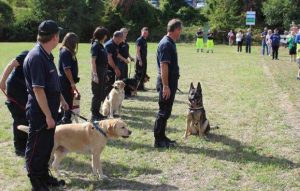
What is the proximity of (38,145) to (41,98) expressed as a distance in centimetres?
65

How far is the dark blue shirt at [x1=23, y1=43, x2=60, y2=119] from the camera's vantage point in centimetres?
481

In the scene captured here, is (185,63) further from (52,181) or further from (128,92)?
(52,181)

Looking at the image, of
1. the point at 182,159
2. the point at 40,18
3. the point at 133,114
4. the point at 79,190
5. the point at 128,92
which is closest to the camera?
the point at 79,190

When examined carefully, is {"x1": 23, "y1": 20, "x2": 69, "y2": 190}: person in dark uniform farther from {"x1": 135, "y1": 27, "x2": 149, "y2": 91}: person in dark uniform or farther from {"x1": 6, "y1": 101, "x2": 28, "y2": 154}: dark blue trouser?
{"x1": 135, "y1": 27, "x2": 149, "y2": 91}: person in dark uniform

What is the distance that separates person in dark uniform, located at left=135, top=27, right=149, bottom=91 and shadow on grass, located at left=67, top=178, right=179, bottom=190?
25.3ft

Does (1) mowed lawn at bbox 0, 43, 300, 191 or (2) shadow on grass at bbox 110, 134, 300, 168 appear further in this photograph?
(2) shadow on grass at bbox 110, 134, 300, 168

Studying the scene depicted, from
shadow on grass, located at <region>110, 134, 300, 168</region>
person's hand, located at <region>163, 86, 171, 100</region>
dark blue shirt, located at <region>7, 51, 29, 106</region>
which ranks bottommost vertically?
shadow on grass, located at <region>110, 134, 300, 168</region>

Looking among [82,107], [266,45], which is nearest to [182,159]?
[82,107]

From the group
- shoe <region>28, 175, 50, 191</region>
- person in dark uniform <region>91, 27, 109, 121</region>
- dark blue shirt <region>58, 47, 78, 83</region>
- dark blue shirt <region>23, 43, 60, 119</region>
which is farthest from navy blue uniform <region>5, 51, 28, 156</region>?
person in dark uniform <region>91, 27, 109, 121</region>

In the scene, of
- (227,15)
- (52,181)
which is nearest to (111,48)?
(52,181)

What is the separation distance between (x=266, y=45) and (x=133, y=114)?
22.4 meters

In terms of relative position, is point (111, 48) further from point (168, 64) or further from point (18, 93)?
point (18, 93)

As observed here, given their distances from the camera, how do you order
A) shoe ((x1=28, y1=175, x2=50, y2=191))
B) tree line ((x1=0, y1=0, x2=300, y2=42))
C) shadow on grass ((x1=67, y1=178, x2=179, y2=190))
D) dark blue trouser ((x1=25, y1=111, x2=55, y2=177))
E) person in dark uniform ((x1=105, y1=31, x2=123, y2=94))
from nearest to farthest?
dark blue trouser ((x1=25, y1=111, x2=55, y2=177))
shoe ((x1=28, y1=175, x2=50, y2=191))
shadow on grass ((x1=67, y1=178, x2=179, y2=190))
person in dark uniform ((x1=105, y1=31, x2=123, y2=94))
tree line ((x1=0, y1=0, x2=300, y2=42))

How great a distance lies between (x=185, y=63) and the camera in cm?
2328
